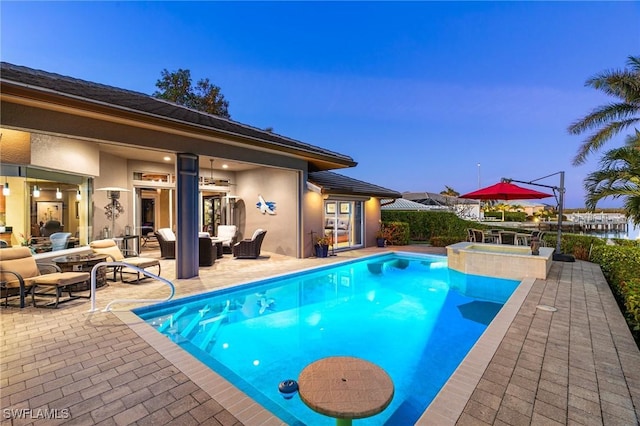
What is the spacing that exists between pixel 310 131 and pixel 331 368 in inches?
2132

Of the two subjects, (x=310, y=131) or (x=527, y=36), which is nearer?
(x=527, y=36)

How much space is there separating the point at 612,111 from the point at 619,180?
296 centimetres

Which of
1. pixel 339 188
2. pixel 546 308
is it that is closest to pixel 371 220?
pixel 339 188

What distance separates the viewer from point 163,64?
2695 cm

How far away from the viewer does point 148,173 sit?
498 inches

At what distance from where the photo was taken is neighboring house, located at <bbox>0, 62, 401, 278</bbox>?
6023 mm

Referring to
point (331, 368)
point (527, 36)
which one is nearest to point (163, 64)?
point (527, 36)

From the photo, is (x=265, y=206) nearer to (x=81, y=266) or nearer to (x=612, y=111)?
(x=81, y=266)

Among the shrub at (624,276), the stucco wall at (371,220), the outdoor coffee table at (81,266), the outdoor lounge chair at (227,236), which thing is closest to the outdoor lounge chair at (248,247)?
the outdoor lounge chair at (227,236)

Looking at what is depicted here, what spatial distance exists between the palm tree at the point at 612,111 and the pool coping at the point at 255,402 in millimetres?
9608

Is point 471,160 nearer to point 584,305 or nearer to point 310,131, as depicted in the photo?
point 310,131

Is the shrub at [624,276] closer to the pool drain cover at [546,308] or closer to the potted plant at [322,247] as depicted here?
the pool drain cover at [546,308]

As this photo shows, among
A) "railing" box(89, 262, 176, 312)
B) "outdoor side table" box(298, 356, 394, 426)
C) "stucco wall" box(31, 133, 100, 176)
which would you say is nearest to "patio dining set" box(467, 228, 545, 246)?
"outdoor side table" box(298, 356, 394, 426)

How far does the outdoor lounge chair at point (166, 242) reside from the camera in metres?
11.3
